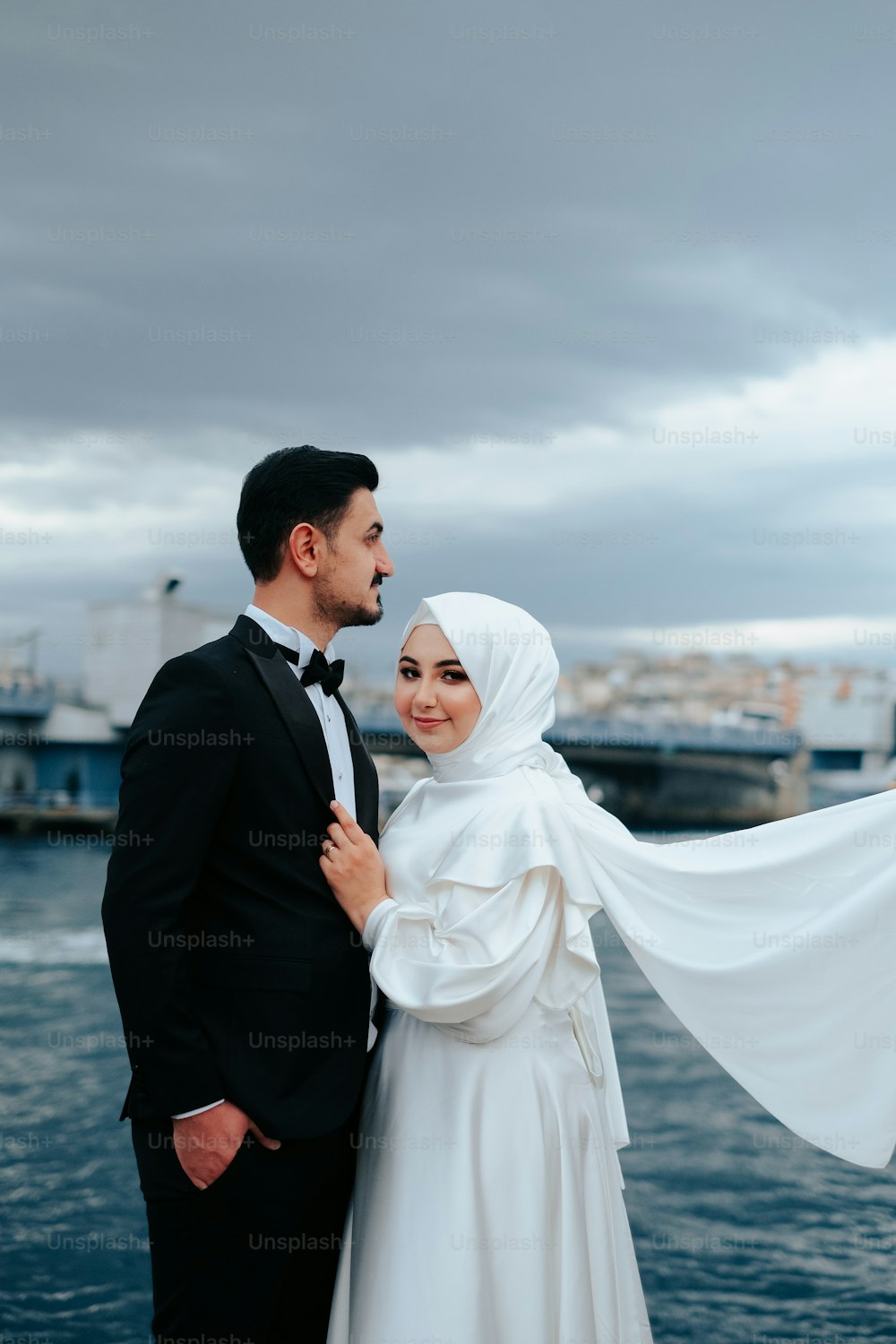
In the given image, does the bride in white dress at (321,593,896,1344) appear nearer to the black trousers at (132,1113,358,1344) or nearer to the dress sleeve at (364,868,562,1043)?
the dress sleeve at (364,868,562,1043)

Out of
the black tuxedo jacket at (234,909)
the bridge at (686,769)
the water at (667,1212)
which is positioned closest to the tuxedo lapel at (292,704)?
the black tuxedo jacket at (234,909)

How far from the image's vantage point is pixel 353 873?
2359mm

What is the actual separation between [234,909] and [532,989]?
0.60m

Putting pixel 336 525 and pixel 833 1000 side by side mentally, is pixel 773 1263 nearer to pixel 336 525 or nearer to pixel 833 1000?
pixel 833 1000

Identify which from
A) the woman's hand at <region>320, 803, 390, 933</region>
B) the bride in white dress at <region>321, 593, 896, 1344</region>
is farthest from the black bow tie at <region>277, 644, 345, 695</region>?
the woman's hand at <region>320, 803, 390, 933</region>

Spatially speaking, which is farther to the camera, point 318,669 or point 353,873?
point 318,669

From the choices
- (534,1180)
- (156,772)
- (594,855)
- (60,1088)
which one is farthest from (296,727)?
(60,1088)

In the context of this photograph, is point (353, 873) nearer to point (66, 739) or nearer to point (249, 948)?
point (249, 948)

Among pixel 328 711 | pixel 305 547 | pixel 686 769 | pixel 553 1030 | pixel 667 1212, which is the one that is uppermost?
pixel 305 547

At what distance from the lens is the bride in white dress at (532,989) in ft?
7.69

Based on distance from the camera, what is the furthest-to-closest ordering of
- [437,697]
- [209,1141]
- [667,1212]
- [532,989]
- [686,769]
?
[686,769], [667,1212], [437,697], [532,989], [209,1141]

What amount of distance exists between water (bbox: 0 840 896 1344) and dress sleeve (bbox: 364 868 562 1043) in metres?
3.10

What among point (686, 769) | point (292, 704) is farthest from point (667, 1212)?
point (686, 769)

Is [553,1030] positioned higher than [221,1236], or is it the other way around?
[553,1030]
